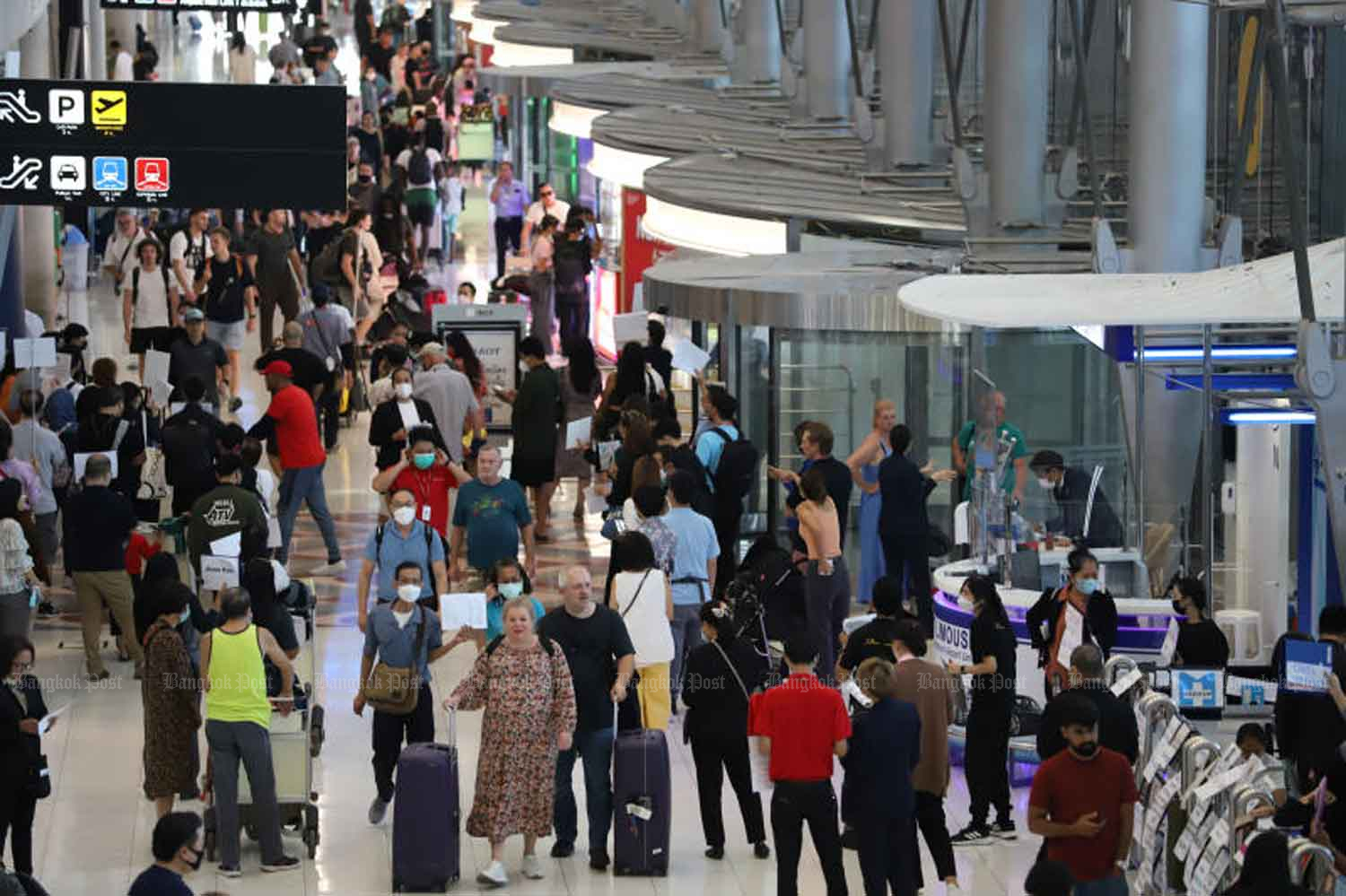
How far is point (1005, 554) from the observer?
14.7 meters

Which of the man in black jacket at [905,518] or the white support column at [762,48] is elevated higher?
the white support column at [762,48]

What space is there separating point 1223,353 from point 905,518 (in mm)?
2976

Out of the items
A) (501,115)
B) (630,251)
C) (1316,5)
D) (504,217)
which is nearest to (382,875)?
(1316,5)

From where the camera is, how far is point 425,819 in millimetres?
12141

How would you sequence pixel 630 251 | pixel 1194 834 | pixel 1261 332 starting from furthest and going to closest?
pixel 630 251
pixel 1261 332
pixel 1194 834

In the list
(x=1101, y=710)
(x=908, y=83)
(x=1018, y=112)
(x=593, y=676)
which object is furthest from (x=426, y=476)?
(x=908, y=83)

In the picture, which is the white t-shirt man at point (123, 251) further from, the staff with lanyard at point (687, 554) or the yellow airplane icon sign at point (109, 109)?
the staff with lanyard at point (687, 554)

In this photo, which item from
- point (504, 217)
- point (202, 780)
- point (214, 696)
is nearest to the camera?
point (214, 696)

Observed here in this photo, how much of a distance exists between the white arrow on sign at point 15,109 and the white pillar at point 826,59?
1322 cm

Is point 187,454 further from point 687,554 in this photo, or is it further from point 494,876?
point 494,876

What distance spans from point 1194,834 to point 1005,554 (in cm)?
413

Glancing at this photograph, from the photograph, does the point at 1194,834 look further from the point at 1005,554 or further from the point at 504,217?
the point at 504,217

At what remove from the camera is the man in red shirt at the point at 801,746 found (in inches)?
432

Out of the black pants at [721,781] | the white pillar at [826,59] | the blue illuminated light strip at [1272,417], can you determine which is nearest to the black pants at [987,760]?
the black pants at [721,781]
